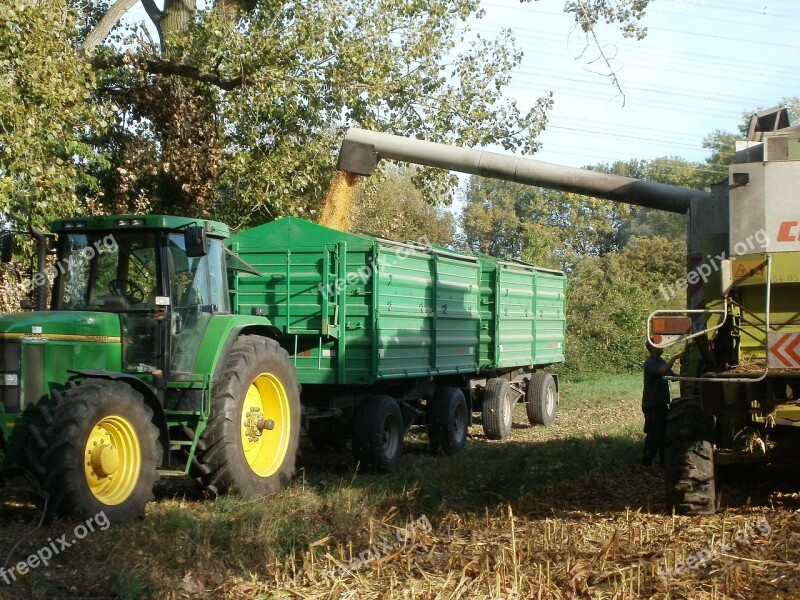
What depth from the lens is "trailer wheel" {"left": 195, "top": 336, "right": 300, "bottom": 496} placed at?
26.6 feet

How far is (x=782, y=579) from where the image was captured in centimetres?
525

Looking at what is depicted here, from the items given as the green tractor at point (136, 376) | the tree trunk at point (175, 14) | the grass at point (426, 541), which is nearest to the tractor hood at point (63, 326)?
the green tractor at point (136, 376)

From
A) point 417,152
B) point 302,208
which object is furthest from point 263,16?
point 417,152

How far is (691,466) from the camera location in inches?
281

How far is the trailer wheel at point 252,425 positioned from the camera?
811 cm

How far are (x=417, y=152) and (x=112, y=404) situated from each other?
492 centimetres

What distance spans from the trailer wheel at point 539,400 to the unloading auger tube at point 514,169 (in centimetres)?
621

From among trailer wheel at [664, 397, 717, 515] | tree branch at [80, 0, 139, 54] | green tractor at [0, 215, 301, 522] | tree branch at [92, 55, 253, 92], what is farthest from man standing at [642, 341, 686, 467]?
tree branch at [80, 0, 139, 54]

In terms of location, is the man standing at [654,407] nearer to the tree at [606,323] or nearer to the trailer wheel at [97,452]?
the trailer wheel at [97,452]

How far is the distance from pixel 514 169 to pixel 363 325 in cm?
231

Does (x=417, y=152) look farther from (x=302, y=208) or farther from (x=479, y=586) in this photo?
(x=479, y=586)

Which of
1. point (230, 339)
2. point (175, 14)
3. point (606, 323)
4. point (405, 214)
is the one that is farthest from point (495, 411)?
point (405, 214)

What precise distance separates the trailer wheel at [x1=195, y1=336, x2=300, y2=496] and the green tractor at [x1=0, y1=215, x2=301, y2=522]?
0.01 metres

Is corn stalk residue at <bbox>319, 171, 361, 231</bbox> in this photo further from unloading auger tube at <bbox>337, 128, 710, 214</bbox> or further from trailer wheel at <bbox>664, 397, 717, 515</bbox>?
trailer wheel at <bbox>664, 397, 717, 515</bbox>
